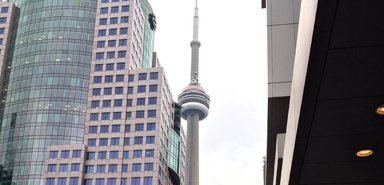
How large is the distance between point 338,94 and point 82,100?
123501 millimetres

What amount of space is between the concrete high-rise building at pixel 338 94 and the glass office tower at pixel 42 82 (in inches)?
4446

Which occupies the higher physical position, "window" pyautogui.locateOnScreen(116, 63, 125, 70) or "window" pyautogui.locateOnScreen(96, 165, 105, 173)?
"window" pyautogui.locateOnScreen(116, 63, 125, 70)

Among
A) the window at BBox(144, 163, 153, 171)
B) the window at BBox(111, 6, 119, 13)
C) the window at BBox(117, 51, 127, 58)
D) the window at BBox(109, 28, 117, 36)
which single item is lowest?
the window at BBox(144, 163, 153, 171)

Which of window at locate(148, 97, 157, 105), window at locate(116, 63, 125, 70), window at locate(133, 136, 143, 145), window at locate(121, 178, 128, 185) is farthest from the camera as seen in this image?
window at locate(116, 63, 125, 70)

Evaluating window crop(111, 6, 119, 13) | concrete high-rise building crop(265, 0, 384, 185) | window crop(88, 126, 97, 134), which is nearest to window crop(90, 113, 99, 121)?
window crop(88, 126, 97, 134)

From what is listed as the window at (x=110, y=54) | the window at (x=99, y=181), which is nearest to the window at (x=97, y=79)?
the window at (x=110, y=54)

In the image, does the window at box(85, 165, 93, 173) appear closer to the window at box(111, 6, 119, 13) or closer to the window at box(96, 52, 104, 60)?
the window at box(96, 52, 104, 60)

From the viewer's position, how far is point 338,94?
34.5 feet

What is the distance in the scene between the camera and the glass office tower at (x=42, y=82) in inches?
4845

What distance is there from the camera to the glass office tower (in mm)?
123062

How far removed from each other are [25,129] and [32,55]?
2005cm

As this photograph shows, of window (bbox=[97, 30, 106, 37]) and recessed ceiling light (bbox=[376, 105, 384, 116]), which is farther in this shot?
window (bbox=[97, 30, 106, 37])

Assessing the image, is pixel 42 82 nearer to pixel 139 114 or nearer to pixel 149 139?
pixel 139 114

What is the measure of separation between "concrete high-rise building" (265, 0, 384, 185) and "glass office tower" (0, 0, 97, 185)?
11292 centimetres
